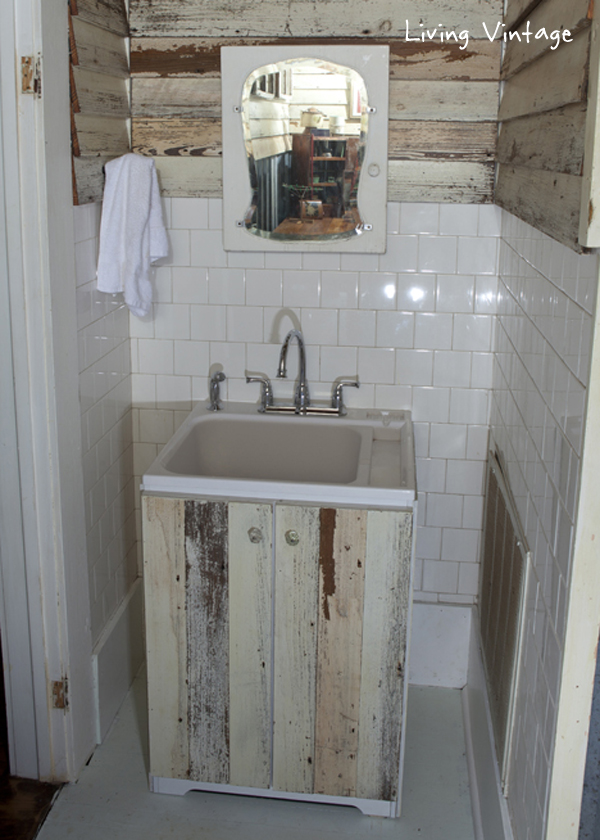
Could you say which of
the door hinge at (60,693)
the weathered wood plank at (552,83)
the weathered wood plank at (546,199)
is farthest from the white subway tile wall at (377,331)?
the door hinge at (60,693)

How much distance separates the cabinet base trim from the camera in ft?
7.84

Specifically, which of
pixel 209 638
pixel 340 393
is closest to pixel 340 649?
pixel 209 638

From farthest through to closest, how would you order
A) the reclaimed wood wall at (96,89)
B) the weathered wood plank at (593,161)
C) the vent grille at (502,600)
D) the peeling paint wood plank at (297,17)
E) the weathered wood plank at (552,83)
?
the peeling paint wood plank at (297,17)
the reclaimed wood wall at (96,89)
the vent grille at (502,600)
the weathered wood plank at (552,83)
the weathered wood plank at (593,161)

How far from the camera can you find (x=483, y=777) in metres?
2.36

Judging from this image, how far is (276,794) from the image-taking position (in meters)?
2.41

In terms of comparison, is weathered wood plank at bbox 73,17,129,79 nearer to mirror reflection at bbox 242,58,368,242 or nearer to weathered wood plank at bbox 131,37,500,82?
weathered wood plank at bbox 131,37,500,82

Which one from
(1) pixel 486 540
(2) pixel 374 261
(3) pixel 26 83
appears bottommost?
(1) pixel 486 540

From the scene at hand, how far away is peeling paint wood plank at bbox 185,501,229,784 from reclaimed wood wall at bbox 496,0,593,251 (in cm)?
110

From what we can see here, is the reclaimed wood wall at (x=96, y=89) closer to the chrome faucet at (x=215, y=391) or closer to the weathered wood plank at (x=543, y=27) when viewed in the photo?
the chrome faucet at (x=215, y=391)

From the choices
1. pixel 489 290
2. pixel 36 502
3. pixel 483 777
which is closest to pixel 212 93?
pixel 489 290

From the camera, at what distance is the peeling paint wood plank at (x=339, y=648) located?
2.17 meters

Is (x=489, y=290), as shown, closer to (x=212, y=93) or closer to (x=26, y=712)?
(x=212, y=93)

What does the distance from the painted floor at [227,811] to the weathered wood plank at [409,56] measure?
7.00 ft

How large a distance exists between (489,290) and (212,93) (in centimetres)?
109
